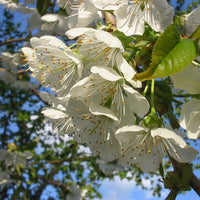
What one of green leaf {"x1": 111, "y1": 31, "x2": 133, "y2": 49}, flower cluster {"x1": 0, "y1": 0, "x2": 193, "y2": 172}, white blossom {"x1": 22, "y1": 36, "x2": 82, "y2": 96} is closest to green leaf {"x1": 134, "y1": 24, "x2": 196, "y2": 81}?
flower cluster {"x1": 0, "y1": 0, "x2": 193, "y2": 172}

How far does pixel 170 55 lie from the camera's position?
2.02 ft

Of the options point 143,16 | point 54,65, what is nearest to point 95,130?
point 54,65

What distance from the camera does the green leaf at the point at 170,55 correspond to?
594mm

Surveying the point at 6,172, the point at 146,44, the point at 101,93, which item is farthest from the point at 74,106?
the point at 6,172

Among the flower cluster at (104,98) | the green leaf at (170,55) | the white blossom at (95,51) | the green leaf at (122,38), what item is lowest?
the flower cluster at (104,98)

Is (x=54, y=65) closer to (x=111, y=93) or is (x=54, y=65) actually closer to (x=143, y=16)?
(x=111, y=93)

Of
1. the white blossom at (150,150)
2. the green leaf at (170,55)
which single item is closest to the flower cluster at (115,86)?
the white blossom at (150,150)

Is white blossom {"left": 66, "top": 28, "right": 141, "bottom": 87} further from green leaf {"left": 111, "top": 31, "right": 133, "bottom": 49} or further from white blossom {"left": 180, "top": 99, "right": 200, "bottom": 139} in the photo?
white blossom {"left": 180, "top": 99, "right": 200, "bottom": 139}

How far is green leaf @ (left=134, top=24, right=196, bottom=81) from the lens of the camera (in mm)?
594

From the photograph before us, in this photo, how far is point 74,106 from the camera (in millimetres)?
921

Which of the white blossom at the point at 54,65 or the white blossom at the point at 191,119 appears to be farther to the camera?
the white blossom at the point at 54,65

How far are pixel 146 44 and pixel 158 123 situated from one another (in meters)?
0.27

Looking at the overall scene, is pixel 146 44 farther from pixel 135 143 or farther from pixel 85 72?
pixel 135 143

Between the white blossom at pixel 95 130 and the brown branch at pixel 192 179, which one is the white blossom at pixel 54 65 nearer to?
the white blossom at pixel 95 130
